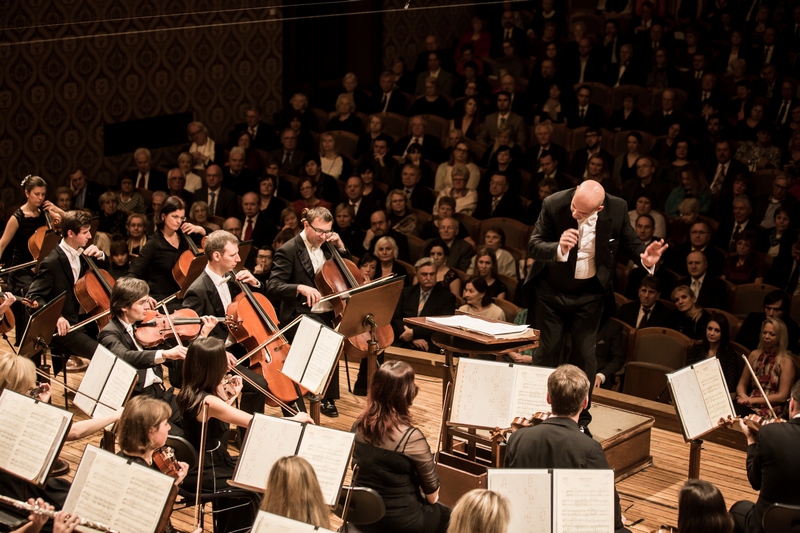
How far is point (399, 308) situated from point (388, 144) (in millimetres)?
2678

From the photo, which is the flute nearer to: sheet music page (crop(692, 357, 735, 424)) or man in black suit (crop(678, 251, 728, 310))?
sheet music page (crop(692, 357, 735, 424))

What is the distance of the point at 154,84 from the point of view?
9492 mm

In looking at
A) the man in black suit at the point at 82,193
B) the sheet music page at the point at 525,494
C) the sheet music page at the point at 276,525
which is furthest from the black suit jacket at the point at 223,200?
the sheet music page at the point at 276,525

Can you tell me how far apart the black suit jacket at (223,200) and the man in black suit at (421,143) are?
5.04 ft

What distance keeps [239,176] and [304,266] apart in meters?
3.66

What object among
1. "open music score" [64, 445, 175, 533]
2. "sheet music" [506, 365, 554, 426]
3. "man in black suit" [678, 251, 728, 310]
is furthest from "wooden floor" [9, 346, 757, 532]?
"man in black suit" [678, 251, 728, 310]

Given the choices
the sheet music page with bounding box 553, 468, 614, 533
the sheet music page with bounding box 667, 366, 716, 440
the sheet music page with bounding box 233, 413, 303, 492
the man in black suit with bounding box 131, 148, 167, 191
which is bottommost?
the sheet music page with bounding box 233, 413, 303, 492

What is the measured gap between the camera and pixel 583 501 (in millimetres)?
3047

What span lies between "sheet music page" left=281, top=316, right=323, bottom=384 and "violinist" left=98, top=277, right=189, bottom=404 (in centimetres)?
52

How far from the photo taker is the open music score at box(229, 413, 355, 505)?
3166 mm

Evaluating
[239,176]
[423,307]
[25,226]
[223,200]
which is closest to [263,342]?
[423,307]

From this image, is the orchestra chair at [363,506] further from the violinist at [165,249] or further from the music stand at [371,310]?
the violinist at [165,249]

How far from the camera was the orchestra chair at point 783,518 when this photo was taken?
3170 mm

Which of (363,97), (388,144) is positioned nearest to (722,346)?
(388,144)
